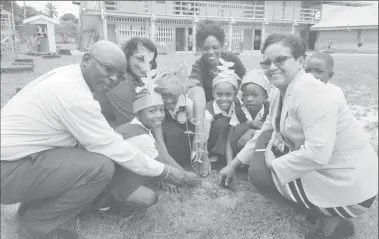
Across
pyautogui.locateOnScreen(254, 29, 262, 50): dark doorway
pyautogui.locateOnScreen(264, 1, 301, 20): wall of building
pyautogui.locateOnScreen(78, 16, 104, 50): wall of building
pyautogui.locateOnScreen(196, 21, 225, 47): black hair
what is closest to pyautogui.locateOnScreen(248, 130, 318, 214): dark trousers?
pyautogui.locateOnScreen(196, 21, 225, 47): black hair

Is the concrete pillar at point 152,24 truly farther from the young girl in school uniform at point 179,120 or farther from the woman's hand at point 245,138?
the woman's hand at point 245,138

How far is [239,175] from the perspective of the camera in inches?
129

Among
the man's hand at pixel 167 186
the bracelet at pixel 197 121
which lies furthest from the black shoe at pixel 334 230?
the bracelet at pixel 197 121

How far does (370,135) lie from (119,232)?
366cm

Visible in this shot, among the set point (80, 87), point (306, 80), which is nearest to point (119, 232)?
point (80, 87)

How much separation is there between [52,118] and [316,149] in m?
1.56

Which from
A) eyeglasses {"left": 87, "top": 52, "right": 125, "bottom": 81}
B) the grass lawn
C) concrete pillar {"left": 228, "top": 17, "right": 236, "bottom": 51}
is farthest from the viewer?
concrete pillar {"left": 228, "top": 17, "right": 236, "bottom": 51}

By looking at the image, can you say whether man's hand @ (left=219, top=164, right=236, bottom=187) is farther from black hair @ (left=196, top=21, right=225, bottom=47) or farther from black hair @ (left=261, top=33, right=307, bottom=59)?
black hair @ (left=196, top=21, right=225, bottom=47)

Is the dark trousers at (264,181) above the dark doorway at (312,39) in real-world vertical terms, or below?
below

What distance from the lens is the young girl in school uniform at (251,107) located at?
312cm

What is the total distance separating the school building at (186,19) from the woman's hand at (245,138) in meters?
18.2

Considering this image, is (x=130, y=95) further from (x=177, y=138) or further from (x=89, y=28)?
(x=89, y=28)

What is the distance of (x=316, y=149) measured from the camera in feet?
6.12

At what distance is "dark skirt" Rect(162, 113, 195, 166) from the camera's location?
3152 mm
